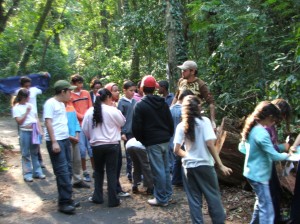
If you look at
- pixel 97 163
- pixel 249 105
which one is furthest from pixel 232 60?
pixel 97 163

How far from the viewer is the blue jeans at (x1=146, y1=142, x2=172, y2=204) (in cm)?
601

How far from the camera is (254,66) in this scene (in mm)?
9000

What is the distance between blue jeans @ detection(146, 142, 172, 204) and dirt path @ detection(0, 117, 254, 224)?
23 centimetres

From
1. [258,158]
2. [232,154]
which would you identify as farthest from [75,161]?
[258,158]

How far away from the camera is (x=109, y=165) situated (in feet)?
19.9

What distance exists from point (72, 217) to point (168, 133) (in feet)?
6.65

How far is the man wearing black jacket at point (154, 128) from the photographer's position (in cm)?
592

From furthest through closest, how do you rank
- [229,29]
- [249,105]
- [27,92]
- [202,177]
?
[229,29], [249,105], [27,92], [202,177]

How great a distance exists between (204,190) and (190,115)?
3.16ft

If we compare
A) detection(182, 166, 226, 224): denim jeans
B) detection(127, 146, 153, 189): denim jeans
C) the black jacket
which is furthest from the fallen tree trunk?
detection(182, 166, 226, 224): denim jeans

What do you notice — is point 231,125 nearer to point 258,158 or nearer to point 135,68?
point 258,158

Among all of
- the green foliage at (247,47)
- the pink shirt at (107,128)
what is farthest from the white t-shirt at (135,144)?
the green foliage at (247,47)

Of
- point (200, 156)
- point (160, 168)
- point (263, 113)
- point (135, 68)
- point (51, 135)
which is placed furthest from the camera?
point (135, 68)

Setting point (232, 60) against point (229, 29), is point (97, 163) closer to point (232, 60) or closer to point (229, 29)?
point (232, 60)
